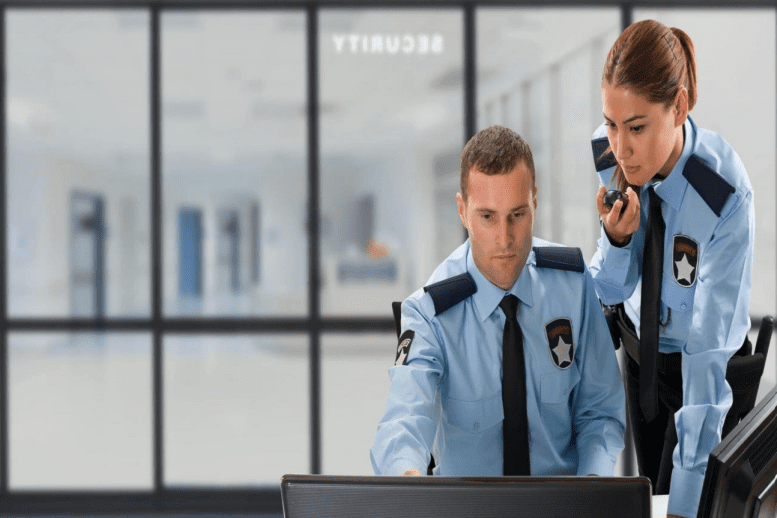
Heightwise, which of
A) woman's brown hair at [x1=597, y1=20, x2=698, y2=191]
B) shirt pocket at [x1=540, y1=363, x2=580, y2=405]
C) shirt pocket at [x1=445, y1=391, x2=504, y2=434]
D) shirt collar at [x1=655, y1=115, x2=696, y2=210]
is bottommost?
shirt pocket at [x1=445, y1=391, x2=504, y2=434]

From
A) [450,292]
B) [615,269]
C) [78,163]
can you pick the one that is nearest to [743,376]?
[615,269]

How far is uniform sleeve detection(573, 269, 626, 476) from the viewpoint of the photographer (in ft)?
4.33

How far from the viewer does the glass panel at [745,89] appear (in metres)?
3.54

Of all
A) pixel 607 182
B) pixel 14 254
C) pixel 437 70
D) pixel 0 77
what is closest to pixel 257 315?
pixel 14 254

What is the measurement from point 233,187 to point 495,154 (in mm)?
2683

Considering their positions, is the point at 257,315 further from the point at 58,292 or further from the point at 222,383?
the point at 58,292

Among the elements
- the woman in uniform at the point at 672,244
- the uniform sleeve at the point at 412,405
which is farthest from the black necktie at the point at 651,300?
the uniform sleeve at the point at 412,405

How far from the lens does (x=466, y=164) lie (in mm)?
1276

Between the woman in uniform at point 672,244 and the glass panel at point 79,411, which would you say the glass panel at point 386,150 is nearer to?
the glass panel at point 79,411

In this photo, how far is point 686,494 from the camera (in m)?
1.19

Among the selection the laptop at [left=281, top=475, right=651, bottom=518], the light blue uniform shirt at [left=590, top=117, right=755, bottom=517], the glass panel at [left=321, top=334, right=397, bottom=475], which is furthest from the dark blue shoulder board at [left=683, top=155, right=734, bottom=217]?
the glass panel at [left=321, top=334, right=397, bottom=475]

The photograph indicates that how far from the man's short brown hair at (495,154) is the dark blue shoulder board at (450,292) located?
19 cm

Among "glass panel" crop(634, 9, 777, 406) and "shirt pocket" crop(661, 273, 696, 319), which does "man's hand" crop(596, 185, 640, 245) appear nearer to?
"shirt pocket" crop(661, 273, 696, 319)

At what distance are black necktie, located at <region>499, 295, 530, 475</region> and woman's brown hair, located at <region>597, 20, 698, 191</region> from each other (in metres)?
0.48
